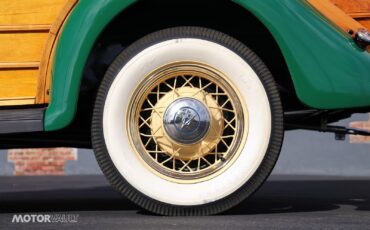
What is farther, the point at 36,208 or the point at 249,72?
the point at 36,208

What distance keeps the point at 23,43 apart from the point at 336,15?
1403 millimetres

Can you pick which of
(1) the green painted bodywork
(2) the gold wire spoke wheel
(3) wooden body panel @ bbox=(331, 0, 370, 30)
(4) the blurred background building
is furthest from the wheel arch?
(4) the blurred background building

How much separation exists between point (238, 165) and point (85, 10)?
0.94 meters

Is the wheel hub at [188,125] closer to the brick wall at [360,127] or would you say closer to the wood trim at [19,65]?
the wood trim at [19,65]

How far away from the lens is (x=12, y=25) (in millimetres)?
4312

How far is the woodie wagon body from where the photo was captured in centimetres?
408

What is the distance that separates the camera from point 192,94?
4.14 m

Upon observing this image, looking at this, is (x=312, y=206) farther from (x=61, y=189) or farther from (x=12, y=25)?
(x=61, y=189)

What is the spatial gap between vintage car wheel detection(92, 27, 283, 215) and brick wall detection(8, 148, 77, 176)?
21.3 ft

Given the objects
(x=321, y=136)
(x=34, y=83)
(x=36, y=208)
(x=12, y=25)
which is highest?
(x=321, y=136)

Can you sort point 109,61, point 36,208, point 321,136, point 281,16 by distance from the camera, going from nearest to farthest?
point 281,16 < point 109,61 < point 36,208 < point 321,136

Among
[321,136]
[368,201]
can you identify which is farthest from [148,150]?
[321,136]

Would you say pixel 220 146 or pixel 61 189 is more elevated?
pixel 61 189

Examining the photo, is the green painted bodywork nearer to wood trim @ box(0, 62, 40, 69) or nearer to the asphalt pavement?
wood trim @ box(0, 62, 40, 69)
